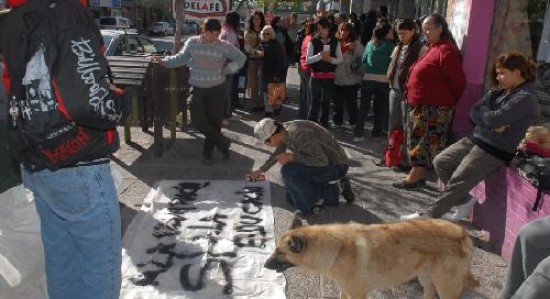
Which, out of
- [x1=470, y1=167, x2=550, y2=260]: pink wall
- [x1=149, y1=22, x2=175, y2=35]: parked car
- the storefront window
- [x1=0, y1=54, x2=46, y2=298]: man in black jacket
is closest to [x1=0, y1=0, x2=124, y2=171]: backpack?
[x1=0, y1=54, x2=46, y2=298]: man in black jacket

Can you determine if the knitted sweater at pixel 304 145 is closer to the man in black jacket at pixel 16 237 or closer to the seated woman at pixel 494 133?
the seated woman at pixel 494 133

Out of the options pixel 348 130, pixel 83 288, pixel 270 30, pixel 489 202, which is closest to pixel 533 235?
pixel 489 202

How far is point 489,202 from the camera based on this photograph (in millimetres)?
4605

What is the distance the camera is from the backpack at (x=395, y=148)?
643 cm

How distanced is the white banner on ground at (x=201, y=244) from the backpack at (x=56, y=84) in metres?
1.63

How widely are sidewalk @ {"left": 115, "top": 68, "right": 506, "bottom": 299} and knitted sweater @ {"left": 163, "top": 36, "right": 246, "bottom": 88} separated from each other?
44.3 inches

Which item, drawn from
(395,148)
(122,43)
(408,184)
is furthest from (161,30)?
(408,184)

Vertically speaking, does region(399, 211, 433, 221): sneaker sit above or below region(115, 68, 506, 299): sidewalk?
above

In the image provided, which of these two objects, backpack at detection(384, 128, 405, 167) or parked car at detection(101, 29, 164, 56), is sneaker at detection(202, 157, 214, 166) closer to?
backpack at detection(384, 128, 405, 167)

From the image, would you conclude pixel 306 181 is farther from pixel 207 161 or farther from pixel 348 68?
pixel 348 68

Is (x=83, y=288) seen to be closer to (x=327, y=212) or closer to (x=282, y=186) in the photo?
(x=327, y=212)

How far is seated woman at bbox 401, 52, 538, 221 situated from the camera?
4000 millimetres

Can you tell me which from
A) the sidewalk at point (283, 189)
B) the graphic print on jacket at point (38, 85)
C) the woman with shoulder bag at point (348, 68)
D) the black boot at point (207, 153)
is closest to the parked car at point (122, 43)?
the sidewalk at point (283, 189)

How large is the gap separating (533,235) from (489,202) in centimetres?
201
